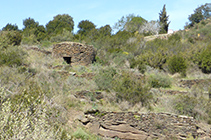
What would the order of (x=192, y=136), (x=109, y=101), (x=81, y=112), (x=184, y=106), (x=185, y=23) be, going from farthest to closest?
1. (x=185, y=23)
2. (x=109, y=101)
3. (x=184, y=106)
4. (x=81, y=112)
5. (x=192, y=136)

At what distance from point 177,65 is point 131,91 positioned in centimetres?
671

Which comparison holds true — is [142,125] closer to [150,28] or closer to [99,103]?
[99,103]

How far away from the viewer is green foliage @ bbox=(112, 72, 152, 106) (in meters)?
10.3

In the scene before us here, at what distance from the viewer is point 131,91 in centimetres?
1037

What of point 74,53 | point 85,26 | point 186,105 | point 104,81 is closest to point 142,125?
point 186,105

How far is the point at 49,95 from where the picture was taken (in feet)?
31.1

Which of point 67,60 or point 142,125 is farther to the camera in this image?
point 67,60

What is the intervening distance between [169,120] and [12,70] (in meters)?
7.60

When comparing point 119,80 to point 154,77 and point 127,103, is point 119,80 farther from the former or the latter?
point 154,77

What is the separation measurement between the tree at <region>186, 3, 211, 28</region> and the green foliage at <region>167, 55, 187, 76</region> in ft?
111

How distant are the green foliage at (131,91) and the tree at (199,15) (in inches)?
1589

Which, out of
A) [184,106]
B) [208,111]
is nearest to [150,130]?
[184,106]

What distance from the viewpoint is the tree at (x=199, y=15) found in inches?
1873

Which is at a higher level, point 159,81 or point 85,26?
point 85,26
